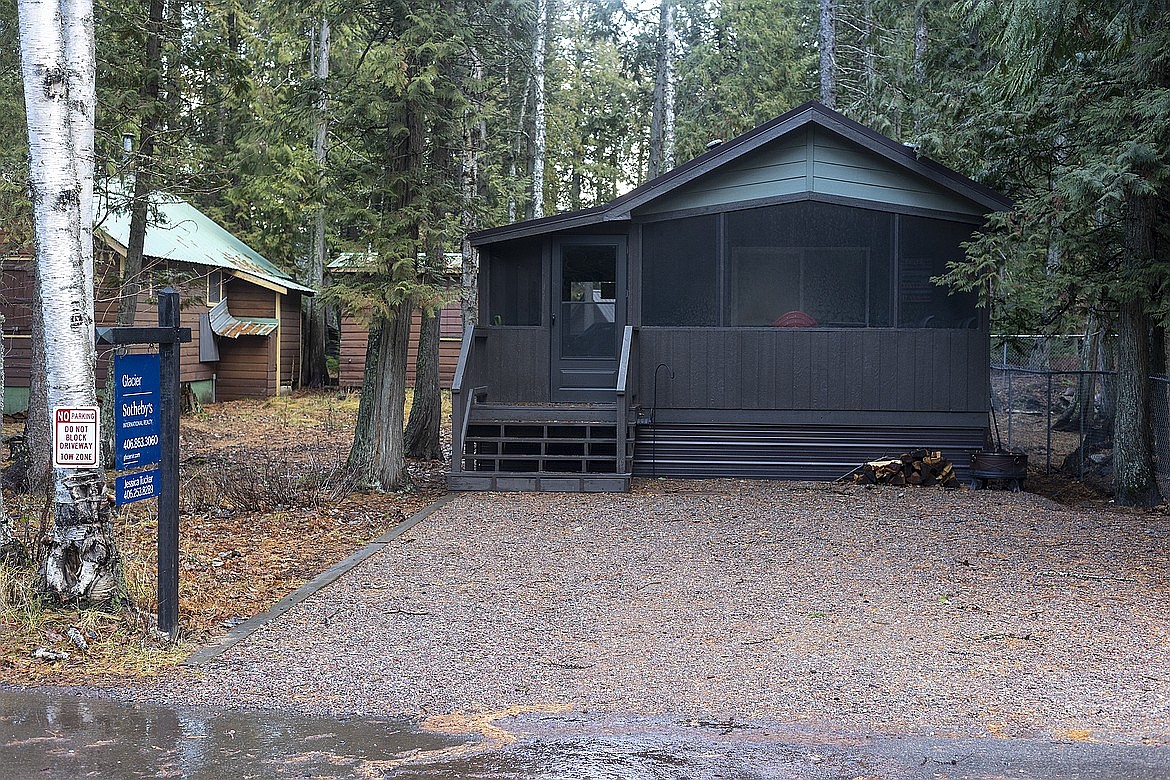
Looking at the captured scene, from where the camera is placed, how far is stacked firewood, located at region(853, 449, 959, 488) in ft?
44.4

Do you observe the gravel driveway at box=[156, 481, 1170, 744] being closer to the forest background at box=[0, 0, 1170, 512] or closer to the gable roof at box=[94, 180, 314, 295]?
the forest background at box=[0, 0, 1170, 512]

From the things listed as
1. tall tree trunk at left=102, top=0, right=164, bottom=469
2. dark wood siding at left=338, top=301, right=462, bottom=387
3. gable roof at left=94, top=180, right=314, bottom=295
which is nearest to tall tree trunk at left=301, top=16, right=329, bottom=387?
gable roof at left=94, top=180, right=314, bottom=295

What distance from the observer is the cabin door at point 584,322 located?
14.3m

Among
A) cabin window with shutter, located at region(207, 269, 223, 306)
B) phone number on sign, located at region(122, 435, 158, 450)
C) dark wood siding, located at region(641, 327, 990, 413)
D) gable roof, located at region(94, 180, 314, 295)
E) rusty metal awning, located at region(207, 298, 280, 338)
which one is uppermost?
gable roof, located at region(94, 180, 314, 295)

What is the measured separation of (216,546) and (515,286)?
5.79 meters

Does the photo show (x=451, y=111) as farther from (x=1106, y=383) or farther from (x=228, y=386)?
(x=228, y=386)

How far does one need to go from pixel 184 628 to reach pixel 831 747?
12.7 feet

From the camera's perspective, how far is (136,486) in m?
6.28

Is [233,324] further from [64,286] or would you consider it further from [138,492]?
[138,492]

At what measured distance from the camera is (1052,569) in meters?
8.77


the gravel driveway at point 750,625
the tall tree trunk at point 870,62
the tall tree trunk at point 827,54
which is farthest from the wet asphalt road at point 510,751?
the tall tree trunk at point 870,62

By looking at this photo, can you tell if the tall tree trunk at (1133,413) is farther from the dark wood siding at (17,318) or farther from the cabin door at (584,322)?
the dark wood siding at (17,318)

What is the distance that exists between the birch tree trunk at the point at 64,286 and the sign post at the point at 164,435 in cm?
26

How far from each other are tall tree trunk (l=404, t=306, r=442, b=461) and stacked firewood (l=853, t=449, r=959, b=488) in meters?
5.88
